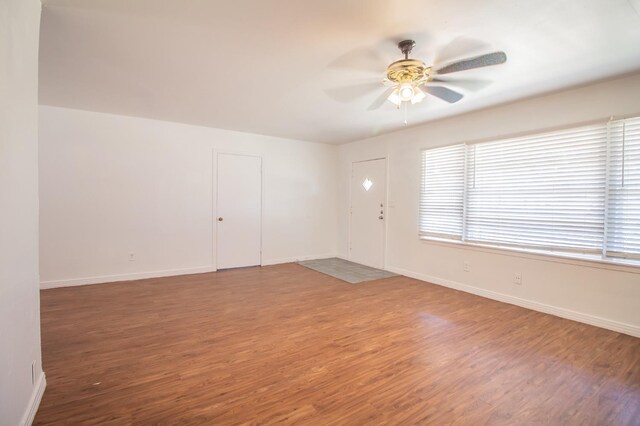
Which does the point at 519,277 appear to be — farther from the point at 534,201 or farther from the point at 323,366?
the point at 323,366

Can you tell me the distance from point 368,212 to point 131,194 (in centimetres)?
415

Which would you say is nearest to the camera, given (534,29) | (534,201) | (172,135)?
(534,29)

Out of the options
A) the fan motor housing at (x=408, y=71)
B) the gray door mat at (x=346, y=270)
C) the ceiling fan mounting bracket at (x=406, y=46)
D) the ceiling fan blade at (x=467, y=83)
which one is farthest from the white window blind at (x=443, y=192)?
the ceiling fan mounting bracket at (x=406, y=46)

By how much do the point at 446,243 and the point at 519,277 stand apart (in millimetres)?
1039

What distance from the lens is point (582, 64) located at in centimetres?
262

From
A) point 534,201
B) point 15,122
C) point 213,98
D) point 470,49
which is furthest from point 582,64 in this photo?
point 15,122

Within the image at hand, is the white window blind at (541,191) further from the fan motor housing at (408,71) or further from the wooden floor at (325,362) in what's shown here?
the fan motor housing at (408,71)

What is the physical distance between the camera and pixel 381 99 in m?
3.48

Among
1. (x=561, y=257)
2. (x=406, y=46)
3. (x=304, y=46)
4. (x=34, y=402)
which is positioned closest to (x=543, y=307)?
(x=561, y=257)

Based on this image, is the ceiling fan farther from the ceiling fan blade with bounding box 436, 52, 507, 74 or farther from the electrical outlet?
the electrical outlet

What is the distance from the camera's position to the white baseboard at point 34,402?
1.56m

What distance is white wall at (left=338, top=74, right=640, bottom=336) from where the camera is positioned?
2.95 m

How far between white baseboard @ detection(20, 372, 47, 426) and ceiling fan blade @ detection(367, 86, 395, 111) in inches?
145

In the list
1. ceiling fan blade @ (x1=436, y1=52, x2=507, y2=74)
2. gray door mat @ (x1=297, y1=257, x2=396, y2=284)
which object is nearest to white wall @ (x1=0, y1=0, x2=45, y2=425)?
ceiling fan blade @ (x1=436, y1=52, x2=507, y2=74)
